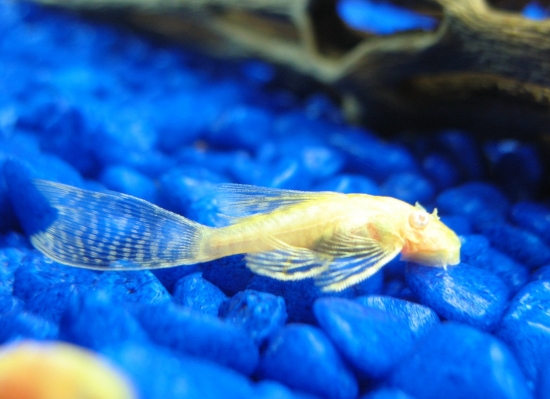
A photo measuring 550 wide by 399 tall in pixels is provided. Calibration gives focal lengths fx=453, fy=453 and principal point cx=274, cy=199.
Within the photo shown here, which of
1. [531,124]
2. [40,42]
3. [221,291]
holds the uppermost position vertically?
[531,124]

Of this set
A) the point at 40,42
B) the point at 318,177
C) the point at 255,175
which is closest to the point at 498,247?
the point at 318,177

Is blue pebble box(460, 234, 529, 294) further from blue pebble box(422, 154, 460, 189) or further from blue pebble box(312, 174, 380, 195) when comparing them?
blue pebble box(422, 154, 460, 189)

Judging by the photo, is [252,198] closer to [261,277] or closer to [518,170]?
[261,277]

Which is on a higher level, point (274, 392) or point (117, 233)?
point (274, 392)

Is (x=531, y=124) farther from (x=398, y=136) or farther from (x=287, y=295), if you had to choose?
(x=287, y=295)

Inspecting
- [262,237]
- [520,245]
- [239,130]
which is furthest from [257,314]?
[239,130]

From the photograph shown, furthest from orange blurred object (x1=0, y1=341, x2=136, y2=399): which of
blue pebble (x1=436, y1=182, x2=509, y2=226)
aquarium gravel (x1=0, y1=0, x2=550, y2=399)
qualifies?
blue pebble (x1=436, y1=182, x2=509, y2=226)
